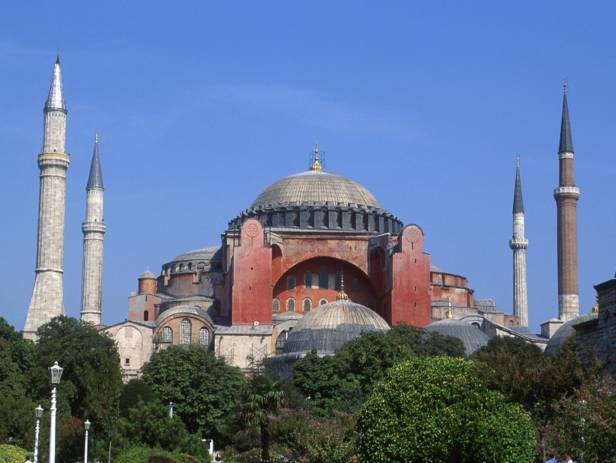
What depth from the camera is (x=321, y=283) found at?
197ft

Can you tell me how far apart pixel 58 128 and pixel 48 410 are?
2221 centimetres

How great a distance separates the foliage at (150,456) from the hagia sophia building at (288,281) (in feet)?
63.7

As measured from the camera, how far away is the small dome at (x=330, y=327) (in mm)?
51031

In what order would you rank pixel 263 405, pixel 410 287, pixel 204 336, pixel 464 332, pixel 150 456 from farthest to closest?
1. pixel 410 287
2. pixel 204 336
3. pixel 464 332
4. pixel 263 405
5. pixel 150 456

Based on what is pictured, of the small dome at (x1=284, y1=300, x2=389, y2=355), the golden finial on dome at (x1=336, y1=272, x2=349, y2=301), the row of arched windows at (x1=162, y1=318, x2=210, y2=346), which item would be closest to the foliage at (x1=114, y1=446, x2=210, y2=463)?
the small dome at (x1=284, y1=300, x2=389, y2=355)

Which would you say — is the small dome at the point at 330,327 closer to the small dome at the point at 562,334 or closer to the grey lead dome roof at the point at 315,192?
the small dome at the point at 562,334

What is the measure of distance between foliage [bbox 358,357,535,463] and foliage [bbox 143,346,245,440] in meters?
16.7

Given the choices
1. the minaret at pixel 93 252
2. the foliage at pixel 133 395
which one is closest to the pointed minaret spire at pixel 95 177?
the minaret at pixel 93 252

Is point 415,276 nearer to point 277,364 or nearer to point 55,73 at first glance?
point 277,364

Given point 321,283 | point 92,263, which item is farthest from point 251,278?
point 92,263

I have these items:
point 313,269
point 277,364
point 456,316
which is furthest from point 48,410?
point 456,316

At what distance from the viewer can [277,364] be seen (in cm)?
5134

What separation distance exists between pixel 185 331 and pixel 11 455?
28.8m

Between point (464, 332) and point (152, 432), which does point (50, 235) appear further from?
point (152, 432)
